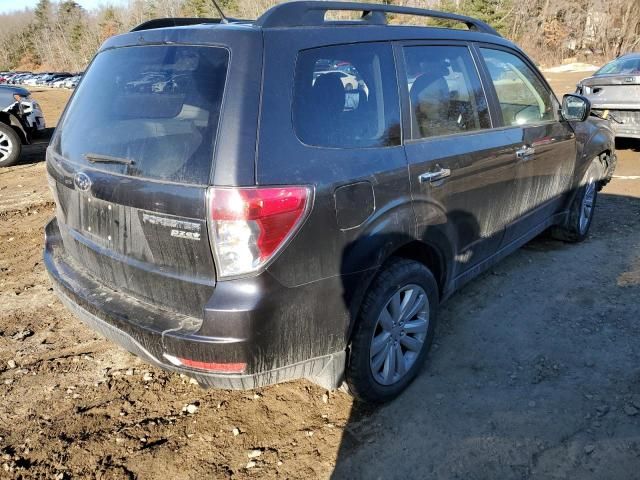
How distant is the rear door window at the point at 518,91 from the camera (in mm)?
3430

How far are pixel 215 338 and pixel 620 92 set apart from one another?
25.7ft

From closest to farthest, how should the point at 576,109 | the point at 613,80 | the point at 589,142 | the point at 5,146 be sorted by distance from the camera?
1. the point at 576,109
2. the point at 589,142
3. the point at 613,80
4. the point at 5,146

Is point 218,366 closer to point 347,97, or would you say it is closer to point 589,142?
point 347,97

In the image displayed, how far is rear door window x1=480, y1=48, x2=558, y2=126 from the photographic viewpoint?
3430 millimetres

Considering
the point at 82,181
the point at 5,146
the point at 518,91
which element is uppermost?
the point at 518,91

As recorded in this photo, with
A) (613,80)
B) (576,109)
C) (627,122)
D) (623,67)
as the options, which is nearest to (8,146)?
(576,109)

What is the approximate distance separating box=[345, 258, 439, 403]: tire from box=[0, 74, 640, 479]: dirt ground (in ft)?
0.54

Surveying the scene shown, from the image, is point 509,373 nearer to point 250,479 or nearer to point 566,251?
point 250,479

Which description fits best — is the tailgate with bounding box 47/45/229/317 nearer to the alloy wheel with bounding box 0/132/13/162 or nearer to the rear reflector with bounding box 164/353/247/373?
the rear reflector with bounding box 164/353/247/373

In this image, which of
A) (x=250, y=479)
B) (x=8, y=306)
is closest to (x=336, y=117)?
(x=250, y=479)

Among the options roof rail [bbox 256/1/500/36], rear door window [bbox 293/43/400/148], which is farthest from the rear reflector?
roof rail [bbox 256/1/500/36]

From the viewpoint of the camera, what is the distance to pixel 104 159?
7.54ft

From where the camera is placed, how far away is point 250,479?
7.61ft

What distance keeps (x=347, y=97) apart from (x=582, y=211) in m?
3.33
